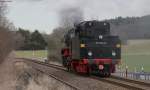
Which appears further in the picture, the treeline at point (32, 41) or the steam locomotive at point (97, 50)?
the treeline at point (32, 41)

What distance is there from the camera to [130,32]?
55125 millimetres

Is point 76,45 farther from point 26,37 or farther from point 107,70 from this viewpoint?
point 26,37

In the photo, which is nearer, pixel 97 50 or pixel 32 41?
pixel 97 50

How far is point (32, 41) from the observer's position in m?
133

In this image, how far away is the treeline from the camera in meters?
130

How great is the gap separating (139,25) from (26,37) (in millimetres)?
76801

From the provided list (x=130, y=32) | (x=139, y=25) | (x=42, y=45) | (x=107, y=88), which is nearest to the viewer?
(x=107, y=88)

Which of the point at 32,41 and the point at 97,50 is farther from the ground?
the point at 32,41

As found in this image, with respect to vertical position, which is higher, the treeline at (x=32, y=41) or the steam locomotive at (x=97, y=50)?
the treeline at (x=32, y=41)

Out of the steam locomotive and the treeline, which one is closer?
the steam locomotive

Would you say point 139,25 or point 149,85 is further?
point 139,25

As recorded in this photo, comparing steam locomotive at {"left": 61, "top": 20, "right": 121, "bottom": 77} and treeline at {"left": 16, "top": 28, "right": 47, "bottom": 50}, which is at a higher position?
treeline at {"left": 16, "top": 28, "right": 47, "bottom": 50}

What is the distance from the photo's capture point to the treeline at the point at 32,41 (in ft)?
425

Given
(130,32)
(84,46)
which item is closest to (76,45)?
(84,46)
